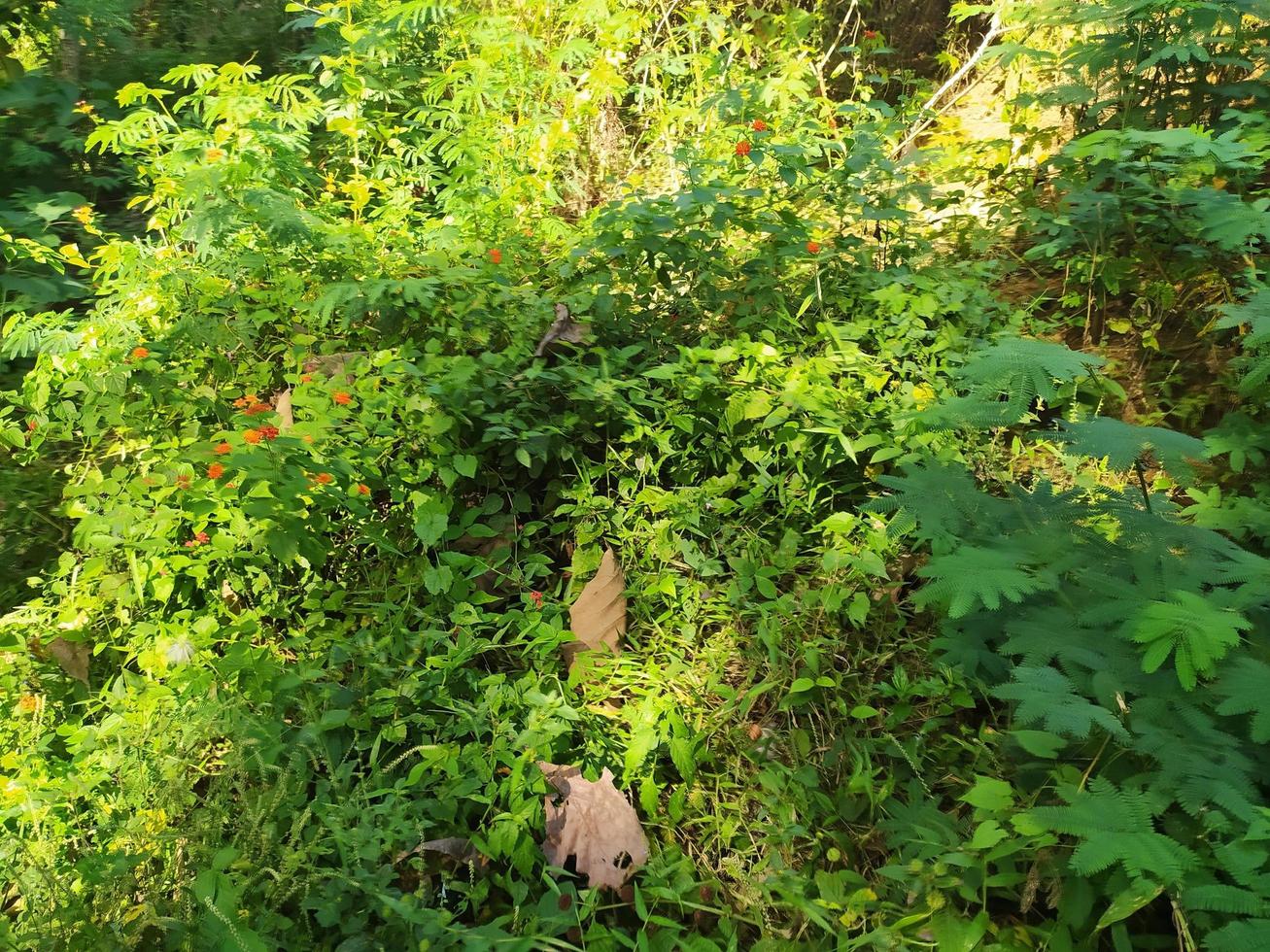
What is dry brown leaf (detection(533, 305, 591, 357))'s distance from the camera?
2.80 metres

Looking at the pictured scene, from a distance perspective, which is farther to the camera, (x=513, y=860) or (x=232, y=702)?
(x=232, y=702)

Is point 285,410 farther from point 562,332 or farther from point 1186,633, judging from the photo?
point 1186,633

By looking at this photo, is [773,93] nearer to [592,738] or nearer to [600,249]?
[600,249]

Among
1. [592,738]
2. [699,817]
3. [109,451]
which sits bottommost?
[699,817]

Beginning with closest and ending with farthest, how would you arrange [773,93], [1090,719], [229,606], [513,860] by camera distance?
[1090,719]
[513,860]
[229,606]
[773,93]

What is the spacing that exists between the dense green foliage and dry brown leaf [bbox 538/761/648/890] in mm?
48

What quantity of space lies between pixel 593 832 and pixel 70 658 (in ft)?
4.96

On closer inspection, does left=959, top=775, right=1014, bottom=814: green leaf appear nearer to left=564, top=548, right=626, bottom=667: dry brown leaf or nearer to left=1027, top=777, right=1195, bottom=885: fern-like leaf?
left=1027, top=777, right=1195, bottom=885: fern-like leaf

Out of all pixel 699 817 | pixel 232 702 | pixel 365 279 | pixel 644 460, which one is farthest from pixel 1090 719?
pixel 365 279

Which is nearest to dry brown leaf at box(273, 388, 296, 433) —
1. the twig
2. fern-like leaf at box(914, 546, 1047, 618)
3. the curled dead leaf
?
the curled dead leaf

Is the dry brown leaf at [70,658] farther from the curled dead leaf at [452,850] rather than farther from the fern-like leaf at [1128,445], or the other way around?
the fern-like leaf at [1128,445]

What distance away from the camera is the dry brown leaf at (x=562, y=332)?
9.18 ft

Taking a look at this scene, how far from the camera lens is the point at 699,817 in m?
1.96

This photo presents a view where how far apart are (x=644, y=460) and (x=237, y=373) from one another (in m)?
1.51
